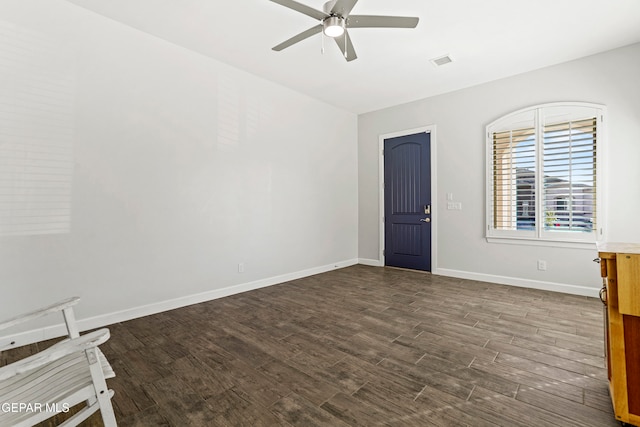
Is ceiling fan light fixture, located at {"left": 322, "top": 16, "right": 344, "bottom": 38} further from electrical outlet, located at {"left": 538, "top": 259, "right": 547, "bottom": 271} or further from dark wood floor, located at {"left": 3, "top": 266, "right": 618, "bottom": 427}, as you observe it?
electrical outlet, located at {"left": 538, "top": 259, "right": 547, "bottom": 271}

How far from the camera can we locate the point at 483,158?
4.53m

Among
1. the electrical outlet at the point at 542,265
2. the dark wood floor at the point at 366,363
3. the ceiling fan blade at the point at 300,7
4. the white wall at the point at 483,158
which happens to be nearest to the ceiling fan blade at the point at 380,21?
the ceiling fan blade at the point at 300,7

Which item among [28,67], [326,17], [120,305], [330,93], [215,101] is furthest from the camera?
[330,93]

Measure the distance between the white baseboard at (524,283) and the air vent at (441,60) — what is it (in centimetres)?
310

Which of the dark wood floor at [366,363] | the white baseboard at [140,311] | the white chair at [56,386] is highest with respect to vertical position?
the white chair at [56,386]

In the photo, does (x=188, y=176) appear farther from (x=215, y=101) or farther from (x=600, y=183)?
(x=600, y=183)

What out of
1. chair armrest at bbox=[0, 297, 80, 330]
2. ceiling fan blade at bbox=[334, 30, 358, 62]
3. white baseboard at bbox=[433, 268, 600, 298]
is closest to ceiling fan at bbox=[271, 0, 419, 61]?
ceiling fan blade at bbox=[334, 30, 358, 62]

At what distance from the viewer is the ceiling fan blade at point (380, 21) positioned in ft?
7.67

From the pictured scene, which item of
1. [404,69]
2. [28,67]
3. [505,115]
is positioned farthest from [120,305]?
[505,115]

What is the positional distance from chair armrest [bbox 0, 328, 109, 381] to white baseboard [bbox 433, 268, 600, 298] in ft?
15.6

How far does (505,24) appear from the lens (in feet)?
10.1

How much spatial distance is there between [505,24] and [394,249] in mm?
3654

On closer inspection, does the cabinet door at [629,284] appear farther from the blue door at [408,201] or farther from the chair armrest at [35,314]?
the blue door at [408,201]

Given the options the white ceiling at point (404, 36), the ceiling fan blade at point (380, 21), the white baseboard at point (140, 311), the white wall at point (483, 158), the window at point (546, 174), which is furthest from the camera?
the window at point (546, 174)
